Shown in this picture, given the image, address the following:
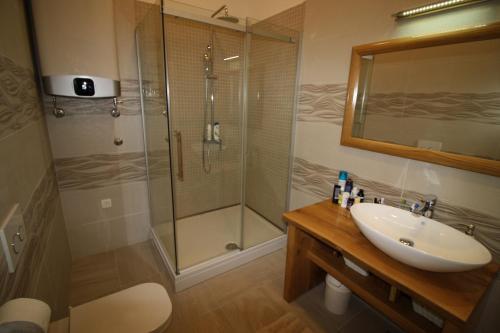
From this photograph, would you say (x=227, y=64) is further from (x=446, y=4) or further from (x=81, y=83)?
(x=446, y=4)

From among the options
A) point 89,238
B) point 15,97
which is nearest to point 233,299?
point 89,238

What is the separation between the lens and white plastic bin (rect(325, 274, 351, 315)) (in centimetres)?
164

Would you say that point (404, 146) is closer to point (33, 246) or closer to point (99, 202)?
point (33, 246)

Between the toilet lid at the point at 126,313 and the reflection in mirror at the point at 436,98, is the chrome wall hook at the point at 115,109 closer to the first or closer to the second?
the toilet lid at the point at 126,313

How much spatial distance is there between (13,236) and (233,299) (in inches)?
57.0

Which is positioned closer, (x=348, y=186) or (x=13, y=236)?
(x=13, y=236)

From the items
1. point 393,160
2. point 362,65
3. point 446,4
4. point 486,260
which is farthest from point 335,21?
point 486,260

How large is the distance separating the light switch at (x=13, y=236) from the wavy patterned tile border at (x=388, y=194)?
73.5 inches

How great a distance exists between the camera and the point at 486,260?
0.93 m

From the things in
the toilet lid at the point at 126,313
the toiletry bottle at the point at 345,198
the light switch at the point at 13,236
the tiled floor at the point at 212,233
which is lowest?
the tiled floor at the point at 212,233

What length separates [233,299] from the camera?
71.2 inches

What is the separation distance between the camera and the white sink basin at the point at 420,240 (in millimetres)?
940

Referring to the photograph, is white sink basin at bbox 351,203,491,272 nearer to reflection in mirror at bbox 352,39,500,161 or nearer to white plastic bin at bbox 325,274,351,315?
reflection in mirror at bbox 352,39,500,161

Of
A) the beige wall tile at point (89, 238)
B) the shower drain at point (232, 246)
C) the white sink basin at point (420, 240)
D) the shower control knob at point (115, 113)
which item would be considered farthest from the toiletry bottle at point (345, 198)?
the beige wall tile at point (89, 238)
